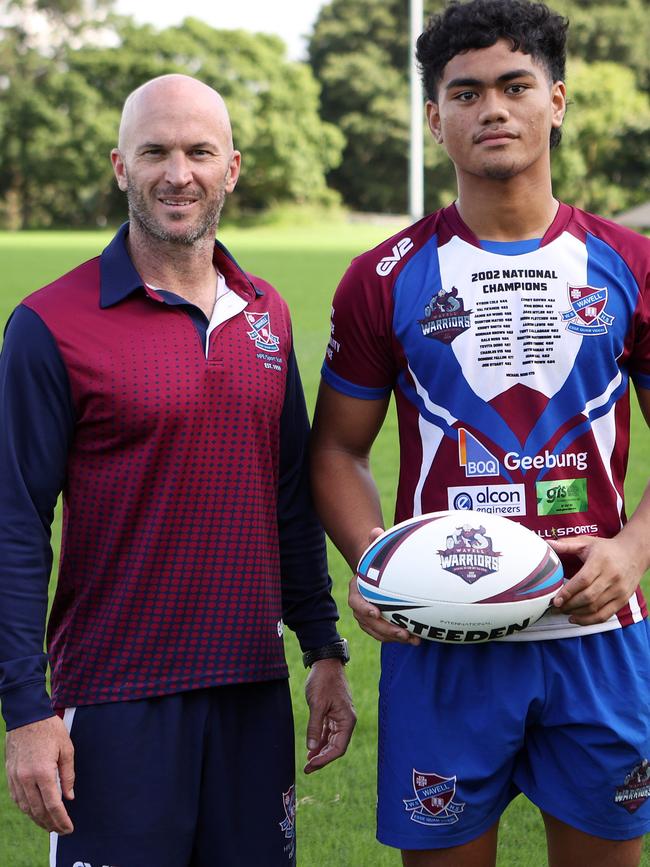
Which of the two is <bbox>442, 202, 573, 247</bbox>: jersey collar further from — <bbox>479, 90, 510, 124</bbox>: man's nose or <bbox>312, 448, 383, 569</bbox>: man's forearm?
<bbox>312, 448, 383, 569</bbox>: man's forearm

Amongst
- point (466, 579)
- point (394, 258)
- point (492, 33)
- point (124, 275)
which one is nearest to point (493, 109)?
point (492, 33)

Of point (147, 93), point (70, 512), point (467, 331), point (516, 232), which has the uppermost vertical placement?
point (147, 93)

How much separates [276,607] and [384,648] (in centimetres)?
27

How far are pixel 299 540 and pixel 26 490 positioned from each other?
0.75 metres

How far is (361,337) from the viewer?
278 centimetres

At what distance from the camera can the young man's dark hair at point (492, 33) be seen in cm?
271

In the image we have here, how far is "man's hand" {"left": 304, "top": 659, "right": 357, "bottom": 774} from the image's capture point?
3000mm

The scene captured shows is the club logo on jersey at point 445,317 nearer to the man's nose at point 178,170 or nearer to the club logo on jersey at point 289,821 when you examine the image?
the man's nose at point 178,170

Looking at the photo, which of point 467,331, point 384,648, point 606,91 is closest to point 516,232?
point 467,331

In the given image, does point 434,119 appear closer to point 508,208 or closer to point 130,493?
point 508,208

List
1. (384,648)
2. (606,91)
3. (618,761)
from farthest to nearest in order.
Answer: (606,91) → (384,648) → (618,761)

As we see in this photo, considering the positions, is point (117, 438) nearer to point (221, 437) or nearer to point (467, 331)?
point (221, 437)

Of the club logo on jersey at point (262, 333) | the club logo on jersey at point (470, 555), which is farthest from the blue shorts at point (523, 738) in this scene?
the club logo on jersey at point (262, 333)

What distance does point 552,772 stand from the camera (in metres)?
2.62
